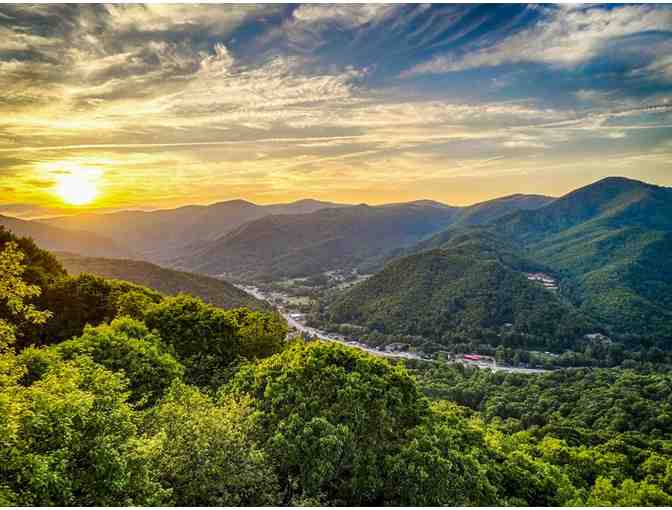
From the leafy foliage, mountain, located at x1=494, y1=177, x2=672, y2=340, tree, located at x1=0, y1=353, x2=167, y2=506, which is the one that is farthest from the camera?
mountain, located at x1=494, y1=177, x2=672, y2=340

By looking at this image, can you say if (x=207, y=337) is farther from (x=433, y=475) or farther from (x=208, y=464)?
(x=433, y=475)

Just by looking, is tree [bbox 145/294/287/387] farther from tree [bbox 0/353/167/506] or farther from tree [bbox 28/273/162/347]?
tree [bbox 0/353/167/506]

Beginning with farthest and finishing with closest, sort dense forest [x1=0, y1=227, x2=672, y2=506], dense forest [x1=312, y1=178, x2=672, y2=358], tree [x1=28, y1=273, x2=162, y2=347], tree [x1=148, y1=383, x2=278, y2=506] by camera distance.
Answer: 1. dense forest [x1=312, y1=178, x2=672, y2=358]
2. tree [x1=28, y1=273, x2=162, y2=347]
3. tree [x1=148, y1=383, x2=278, y2=506]
4. dense forest [x1=0, y1=227, x2=672, y2=506]

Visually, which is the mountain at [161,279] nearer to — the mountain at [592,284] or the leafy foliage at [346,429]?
the mountain at [592,284]

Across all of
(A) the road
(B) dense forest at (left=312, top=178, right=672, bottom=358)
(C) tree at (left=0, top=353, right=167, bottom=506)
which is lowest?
(A) the road

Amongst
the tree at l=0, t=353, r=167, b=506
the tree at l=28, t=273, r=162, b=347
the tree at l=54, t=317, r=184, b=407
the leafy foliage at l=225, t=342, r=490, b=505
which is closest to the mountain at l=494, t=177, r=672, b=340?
the leafy foliage at l=225, t=342, r=490, b=505

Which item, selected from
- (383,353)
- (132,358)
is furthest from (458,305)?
(132,358)
